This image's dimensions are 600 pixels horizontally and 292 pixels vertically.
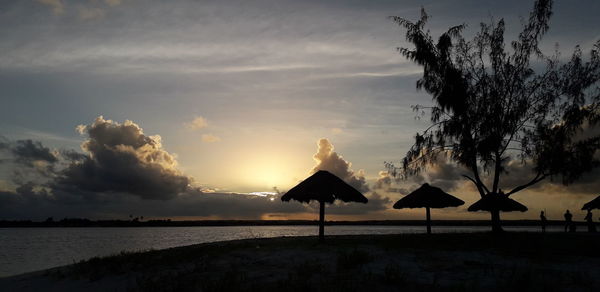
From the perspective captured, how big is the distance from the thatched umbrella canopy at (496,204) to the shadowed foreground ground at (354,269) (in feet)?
14.8

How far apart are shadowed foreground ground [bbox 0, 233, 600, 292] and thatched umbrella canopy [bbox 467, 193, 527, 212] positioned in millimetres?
4509

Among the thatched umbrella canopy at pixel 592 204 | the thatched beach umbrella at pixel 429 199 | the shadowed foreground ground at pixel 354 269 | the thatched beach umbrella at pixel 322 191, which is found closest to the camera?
the shadowed foreground ground at pixel 354 269

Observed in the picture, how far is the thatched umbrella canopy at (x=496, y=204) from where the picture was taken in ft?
78.8

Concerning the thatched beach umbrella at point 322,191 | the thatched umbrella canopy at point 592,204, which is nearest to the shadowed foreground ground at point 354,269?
the thatched beach umbrella at point 322,191

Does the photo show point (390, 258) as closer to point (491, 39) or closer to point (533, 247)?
point (533, 247)

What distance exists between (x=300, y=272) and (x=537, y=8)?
19666 mm

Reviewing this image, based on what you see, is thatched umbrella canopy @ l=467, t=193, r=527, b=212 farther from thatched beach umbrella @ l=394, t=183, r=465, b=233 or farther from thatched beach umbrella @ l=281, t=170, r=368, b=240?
thatched beach umbrella @ l=281, t=170, r=368, b=240

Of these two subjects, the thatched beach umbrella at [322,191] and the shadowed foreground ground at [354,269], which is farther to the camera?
the thatched beach umbrella at [322,191]

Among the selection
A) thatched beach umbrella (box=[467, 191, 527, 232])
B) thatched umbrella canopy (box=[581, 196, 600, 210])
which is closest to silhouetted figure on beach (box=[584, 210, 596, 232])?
thatched umbrella canopy (box=[581, 196, 600, 210])

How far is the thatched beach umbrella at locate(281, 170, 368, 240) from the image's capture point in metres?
21.5

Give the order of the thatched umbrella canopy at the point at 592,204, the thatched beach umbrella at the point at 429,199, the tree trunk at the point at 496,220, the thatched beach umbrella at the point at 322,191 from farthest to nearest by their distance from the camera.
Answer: the thatched umbrella canopy at the point at 592,204 < the thatched beach umbrella at the point at 429,199 < the tree trunk at the point at 496,220 < the thatched beach umbrella at the point at 322,191

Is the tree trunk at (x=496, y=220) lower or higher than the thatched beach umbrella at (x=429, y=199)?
lower

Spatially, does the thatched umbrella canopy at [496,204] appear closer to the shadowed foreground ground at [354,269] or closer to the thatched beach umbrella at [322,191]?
the shadowed foreground ground at [354,269]

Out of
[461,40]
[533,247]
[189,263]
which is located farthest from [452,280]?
[461,40]
